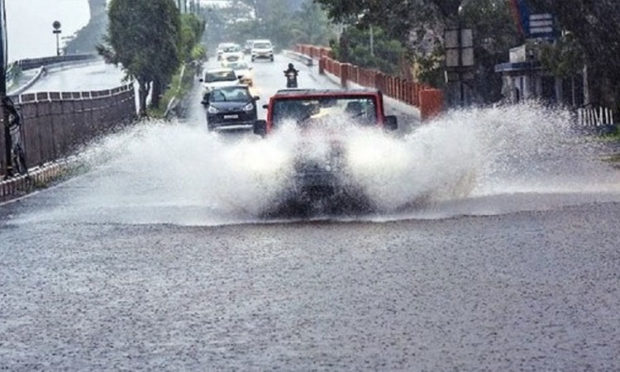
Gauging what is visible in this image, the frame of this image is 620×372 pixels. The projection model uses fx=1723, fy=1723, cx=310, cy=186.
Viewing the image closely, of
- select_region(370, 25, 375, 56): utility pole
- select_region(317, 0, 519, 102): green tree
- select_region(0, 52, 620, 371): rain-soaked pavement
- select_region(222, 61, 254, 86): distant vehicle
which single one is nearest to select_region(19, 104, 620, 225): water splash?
select_region(0, 52, 620, 371): rain-soaked pavement

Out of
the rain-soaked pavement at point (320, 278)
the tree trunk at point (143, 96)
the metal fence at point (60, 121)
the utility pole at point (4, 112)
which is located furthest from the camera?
the tree trunk at point (143, 96)

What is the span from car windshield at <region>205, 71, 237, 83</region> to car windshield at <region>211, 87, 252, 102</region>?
19179 millimetres

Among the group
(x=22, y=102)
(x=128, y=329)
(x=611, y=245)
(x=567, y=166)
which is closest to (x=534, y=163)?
(x=567, y=166)

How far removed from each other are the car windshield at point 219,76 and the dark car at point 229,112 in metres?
20.5

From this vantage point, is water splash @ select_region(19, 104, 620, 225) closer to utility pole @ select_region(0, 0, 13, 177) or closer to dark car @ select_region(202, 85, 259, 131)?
utility pole @ select_region(0, 0, 13, 177)

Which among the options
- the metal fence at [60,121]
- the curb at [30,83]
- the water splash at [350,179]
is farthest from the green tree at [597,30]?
the curb at [30,83]

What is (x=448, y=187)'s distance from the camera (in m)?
23.9

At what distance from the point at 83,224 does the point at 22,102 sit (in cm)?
1449

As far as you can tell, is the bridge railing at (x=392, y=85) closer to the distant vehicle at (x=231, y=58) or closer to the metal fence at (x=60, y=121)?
the distant vehicle at (x=231, y=58)

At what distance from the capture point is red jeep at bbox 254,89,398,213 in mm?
22234

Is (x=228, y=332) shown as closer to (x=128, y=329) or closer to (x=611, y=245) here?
(x=128, y=329)

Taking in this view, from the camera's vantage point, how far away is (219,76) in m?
Answer: 82.6

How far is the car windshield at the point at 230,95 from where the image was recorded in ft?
201

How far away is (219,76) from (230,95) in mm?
21118
